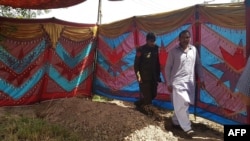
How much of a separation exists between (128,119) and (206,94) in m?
1.67

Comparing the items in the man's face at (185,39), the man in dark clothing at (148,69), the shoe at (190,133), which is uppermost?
the man's face at (185,39)

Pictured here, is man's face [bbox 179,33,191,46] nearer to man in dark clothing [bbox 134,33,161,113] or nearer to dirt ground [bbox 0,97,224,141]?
man in dark clothing [bbox 134,33,161,113]

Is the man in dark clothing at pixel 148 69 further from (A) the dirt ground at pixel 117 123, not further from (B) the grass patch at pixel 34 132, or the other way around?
(B) the grass patch at pixel 34 132

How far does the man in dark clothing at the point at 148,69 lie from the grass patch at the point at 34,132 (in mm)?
1888

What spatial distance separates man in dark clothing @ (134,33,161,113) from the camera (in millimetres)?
6289

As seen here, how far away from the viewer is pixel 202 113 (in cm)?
613

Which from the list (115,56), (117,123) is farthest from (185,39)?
(115,56)

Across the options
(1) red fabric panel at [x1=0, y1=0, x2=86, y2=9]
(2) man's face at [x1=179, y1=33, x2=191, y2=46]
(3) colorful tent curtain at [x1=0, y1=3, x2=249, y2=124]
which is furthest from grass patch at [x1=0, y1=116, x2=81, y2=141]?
(3) colorful tent curtain at [x1=0, y1=3, x2=249, y2=124]

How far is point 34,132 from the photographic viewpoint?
485 centimetres

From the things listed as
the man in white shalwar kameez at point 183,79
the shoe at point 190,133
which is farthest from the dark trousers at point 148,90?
the shoe at point 190,133

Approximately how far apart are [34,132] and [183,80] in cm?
255

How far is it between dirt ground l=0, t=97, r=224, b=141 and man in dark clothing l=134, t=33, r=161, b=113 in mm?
438

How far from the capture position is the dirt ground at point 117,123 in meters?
4.96

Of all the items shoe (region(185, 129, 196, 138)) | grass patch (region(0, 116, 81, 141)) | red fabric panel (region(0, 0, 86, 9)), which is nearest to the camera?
grass patch (region(0, 116, 81, 141))
